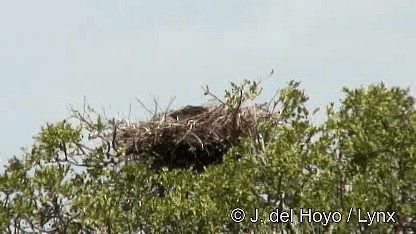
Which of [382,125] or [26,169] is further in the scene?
[26,169]

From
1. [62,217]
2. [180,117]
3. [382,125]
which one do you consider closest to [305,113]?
[382,125]

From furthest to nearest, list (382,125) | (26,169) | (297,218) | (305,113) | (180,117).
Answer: (180,117)
(26,169)
(305,113)
(297,218)
(382,125)

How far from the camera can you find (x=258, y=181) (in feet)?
26.5

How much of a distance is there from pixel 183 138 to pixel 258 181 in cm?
389

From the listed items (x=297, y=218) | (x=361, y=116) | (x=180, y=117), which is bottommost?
(x=297, y=218)

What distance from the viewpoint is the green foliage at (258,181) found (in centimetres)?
743

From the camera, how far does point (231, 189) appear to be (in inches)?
323

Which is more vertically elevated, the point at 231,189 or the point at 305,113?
the point at 305,113

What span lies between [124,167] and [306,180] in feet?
7.59

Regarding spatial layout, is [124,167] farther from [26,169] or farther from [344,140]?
[344,140]
